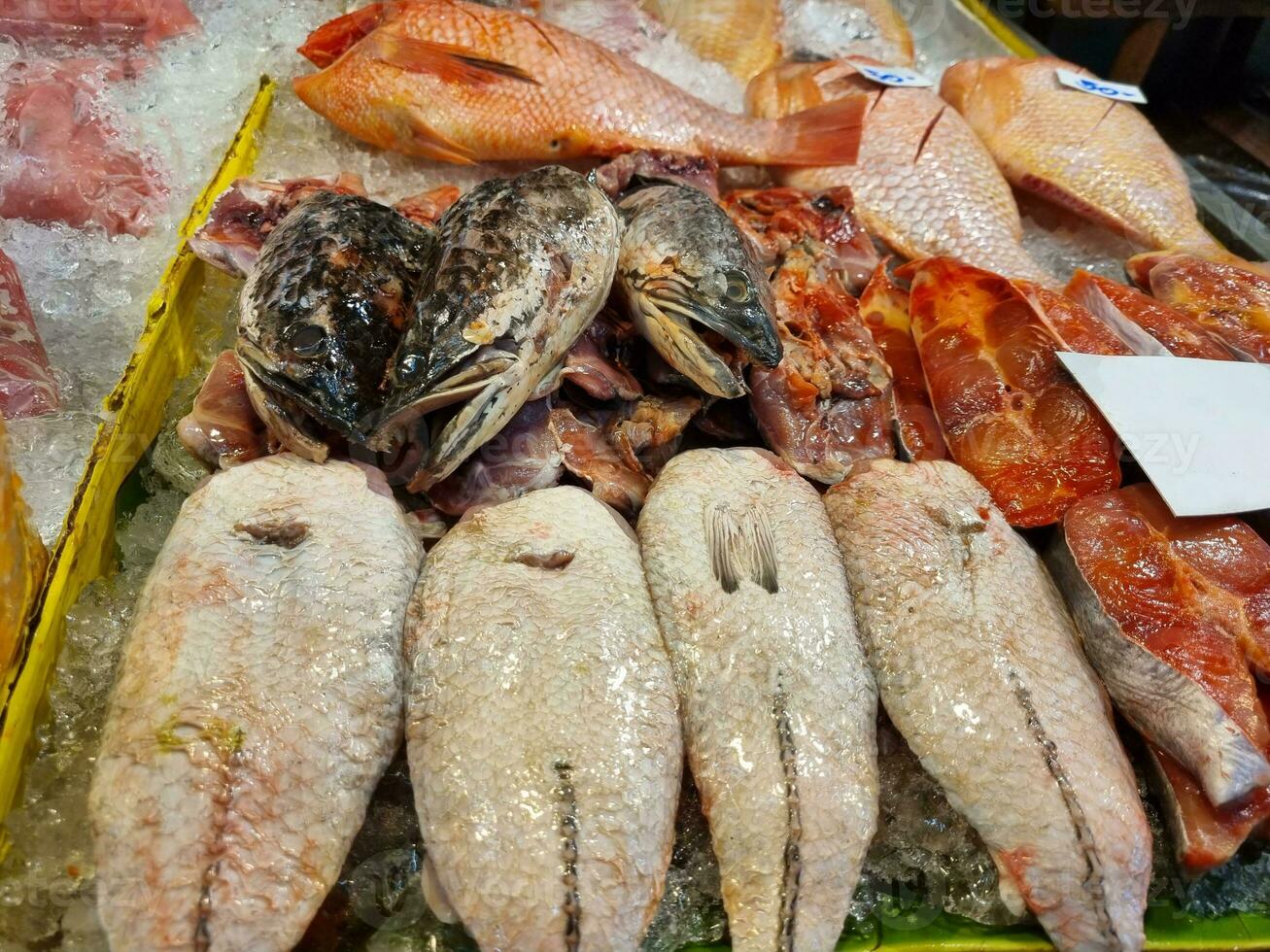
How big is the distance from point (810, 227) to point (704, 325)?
3.08 ft

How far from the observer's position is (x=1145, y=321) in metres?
2.51

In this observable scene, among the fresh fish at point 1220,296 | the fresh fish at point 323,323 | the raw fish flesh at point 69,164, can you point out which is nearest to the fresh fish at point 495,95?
the raw fish flesh at point 69,164

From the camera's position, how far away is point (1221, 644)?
181cm

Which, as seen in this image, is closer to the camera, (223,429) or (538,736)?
(538,736)

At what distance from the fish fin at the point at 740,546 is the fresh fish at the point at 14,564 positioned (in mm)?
1413

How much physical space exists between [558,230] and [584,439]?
0.51 metres

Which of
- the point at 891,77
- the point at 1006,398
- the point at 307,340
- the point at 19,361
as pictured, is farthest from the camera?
the point at 891,77


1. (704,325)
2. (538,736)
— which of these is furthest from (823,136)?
(538,736)

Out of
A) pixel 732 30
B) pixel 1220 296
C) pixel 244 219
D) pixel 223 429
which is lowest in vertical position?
pixel 223 429

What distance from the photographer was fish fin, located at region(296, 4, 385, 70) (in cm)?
304

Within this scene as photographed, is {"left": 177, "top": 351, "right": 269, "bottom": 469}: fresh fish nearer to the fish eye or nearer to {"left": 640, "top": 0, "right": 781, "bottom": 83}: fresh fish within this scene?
the fish eye

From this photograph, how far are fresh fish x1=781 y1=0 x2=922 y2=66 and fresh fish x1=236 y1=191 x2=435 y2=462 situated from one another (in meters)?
2.64

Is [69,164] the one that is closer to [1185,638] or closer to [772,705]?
[772,705]

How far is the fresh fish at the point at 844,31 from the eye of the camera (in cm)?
380
